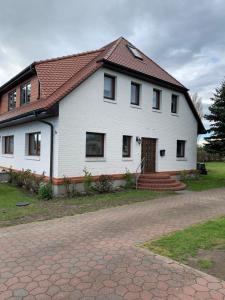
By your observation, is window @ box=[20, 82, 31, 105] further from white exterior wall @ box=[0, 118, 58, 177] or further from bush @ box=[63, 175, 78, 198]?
bush @ box=[63, 175, 78, 198]

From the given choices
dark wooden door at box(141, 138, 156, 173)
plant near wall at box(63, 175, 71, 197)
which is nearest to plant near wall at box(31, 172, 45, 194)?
plant near wall at box(63, 175, 71, 197)

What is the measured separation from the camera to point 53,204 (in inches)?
412

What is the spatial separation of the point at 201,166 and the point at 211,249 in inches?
737

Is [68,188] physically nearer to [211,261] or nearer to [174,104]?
[211,261]

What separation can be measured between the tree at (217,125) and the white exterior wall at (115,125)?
1.39 metres

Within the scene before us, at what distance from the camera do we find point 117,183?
1431cm

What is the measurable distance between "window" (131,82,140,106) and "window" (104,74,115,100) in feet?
4.98

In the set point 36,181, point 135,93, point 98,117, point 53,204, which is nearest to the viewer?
point 53,204

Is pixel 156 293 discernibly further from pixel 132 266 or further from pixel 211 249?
pixel 211 249

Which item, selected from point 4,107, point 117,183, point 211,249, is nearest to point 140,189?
point 117,183

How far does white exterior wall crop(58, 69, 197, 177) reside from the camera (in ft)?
40.5

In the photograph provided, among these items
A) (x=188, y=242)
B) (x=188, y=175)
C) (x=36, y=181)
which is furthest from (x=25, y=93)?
(x=188, y=242)

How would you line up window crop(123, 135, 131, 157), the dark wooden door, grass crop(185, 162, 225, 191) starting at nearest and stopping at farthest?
1. window crop(123, 135, 131, 157)
2. grass crop(185, 162, 225, 191)
3. the dark wooden door

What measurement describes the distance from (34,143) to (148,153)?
610 cm
